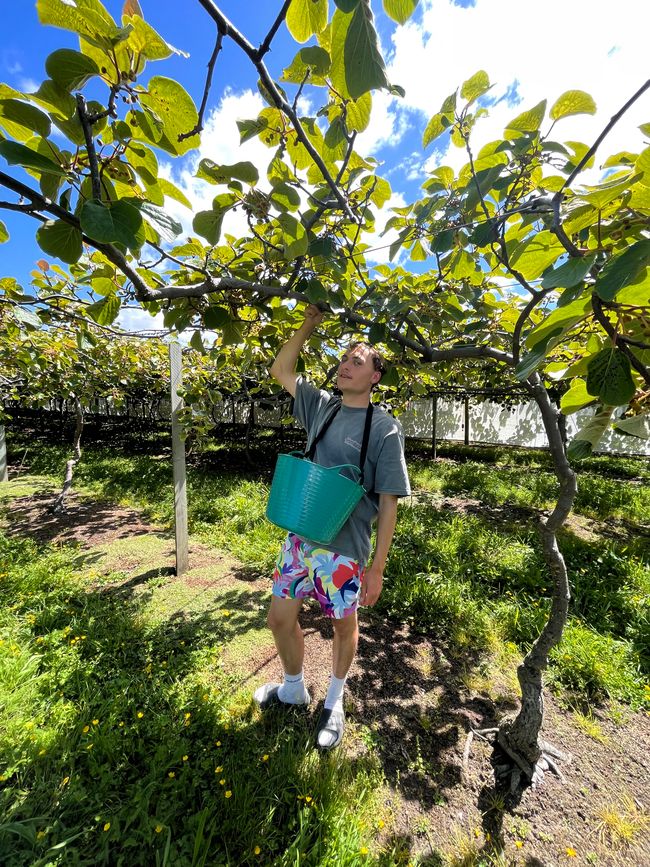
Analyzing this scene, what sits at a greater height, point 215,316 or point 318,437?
point 215,316

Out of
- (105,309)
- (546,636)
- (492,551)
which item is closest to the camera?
(105,309)

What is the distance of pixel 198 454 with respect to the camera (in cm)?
1097

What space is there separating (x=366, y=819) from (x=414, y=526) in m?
3.52

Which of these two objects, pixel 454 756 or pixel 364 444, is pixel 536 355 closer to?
pixel 364 444

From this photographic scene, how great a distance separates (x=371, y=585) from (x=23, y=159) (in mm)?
1680

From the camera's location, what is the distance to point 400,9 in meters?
0.58

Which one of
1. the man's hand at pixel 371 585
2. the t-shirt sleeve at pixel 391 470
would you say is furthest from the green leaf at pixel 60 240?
the man's hand at pixel 371 585

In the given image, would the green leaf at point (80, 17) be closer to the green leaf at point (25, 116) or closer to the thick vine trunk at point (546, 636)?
the green leaf at point (25, 116)

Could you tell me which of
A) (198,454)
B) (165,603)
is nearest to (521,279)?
(165,603)

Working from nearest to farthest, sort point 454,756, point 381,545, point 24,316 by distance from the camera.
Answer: point 24,316, point 381,545, point 454,756

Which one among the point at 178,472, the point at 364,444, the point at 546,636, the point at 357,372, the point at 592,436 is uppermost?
the point at 357,372

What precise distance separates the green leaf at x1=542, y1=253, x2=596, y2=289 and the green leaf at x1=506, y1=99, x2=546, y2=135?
630 mm

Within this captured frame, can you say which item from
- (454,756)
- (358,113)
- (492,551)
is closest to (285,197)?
(358,113)

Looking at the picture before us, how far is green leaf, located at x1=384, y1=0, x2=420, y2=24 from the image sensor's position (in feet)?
1.86
